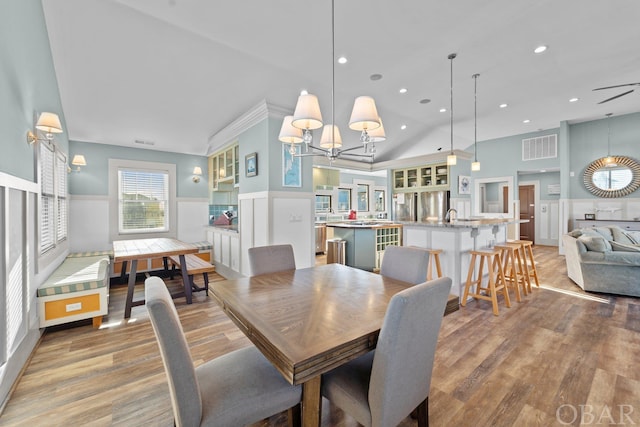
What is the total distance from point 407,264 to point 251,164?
112 inches

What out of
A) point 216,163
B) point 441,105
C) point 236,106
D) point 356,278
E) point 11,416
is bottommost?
point 11,416

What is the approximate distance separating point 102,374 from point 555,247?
371 inches

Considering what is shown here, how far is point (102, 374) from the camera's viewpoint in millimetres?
1958

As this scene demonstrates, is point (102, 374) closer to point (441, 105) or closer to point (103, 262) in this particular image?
point (103, 262)

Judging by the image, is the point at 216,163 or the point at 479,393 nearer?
the point at 479,393

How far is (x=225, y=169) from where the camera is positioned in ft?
16.7

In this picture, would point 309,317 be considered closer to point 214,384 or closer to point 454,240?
point 214,384

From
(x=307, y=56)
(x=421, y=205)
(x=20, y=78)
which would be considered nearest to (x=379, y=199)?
(x=421, y=205)

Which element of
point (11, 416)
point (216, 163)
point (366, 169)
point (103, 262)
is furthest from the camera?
point (366, 169)

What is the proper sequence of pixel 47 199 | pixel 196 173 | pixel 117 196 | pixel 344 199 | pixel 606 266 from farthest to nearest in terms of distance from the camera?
1. pixel 344 199
2. pixel 196 173
3. pixel 117 196
4. pixel 606 266
5. pixel 47 199

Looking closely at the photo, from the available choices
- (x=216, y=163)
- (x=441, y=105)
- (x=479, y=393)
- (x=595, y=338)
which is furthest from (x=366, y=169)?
(x=479, y=393)

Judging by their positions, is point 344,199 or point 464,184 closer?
point 464,184

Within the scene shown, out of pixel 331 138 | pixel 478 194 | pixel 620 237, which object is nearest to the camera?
pixel 331 138

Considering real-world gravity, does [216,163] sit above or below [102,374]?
above
